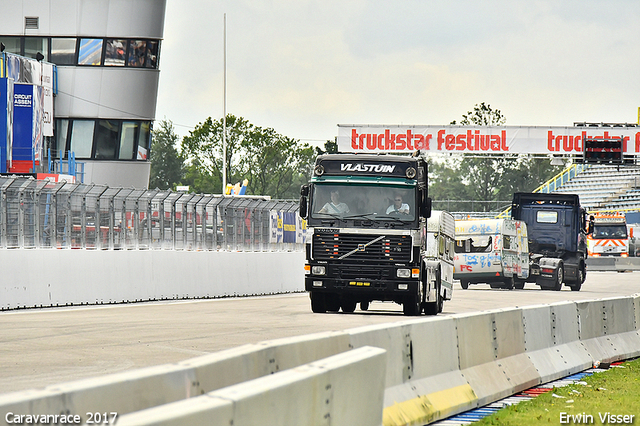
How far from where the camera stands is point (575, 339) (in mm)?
13781

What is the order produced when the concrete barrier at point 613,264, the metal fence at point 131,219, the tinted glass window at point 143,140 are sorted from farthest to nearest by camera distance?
the concrete barrier at point 613,264 → the tinted glass window at point 143,140 → the metal fence at point 131,219

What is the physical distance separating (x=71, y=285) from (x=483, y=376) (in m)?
13.3

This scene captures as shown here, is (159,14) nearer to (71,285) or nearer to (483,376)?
(71,285)

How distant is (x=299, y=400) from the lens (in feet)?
18.7

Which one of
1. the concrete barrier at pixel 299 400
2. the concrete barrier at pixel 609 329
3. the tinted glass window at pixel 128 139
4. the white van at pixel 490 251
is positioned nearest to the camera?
the concrete barrier at pixel 299 400

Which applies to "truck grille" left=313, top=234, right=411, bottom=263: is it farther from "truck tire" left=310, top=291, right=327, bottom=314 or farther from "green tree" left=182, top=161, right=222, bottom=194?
"green tree" left=182, top=161, right=222, bottom=194

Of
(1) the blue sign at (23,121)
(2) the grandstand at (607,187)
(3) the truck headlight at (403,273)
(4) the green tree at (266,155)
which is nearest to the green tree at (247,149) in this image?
(4) the green tree at (266,155)

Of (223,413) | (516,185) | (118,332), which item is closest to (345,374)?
(223,413)

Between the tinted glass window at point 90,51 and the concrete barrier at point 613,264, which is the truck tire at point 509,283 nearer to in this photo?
the tinted glass window at point 90,51

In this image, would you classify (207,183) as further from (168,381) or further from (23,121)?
(168,381)

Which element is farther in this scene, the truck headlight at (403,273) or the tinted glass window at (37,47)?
the tinted glass window at (37,47)

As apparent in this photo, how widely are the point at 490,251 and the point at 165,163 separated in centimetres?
11636

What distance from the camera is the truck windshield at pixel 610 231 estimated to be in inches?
2714

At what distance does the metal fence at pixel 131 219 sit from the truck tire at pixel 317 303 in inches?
201
